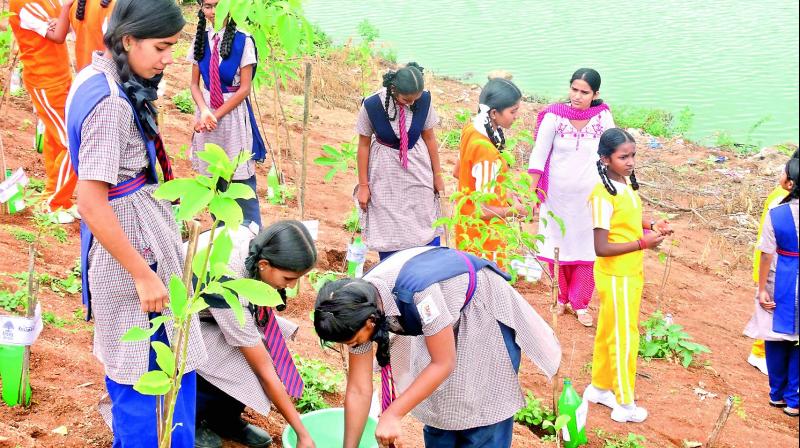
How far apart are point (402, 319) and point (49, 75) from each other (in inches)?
130

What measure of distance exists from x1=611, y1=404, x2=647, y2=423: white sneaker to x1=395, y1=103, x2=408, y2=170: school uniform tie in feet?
5.43

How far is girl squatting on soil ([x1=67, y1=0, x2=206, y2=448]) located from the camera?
2.30m

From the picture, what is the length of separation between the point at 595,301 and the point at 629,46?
35.1 feet

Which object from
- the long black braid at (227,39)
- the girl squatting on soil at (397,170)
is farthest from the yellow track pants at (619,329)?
the long black braid at (227,39)

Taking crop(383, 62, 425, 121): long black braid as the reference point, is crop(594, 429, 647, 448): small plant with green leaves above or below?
below

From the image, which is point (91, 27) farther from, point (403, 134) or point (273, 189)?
point (273, 189)

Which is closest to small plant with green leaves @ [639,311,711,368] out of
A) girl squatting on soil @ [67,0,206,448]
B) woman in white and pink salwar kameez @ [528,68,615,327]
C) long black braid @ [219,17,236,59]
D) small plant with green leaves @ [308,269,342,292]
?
woman in white and pink salwar kameez @ [528,68,615,327]

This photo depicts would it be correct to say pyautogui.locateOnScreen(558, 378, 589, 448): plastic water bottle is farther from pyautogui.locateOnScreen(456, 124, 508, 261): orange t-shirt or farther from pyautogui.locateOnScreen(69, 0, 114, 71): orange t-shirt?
pyautogui.locateOnScreen(69, 0, 114, 71): orange t-shirt

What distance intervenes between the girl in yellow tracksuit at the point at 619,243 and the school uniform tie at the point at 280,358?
155 centimetres

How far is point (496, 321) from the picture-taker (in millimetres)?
2723

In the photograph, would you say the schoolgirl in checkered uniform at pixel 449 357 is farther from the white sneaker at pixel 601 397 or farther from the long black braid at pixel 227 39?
the long black braid at pixel 227 39

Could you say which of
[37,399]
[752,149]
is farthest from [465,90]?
[37,399]

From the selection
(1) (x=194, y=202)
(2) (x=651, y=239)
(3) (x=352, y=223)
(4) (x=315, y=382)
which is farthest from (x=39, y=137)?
(1) (x=194, y=202)

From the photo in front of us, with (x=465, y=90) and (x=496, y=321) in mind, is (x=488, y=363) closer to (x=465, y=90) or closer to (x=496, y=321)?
(x=496, y=321)
